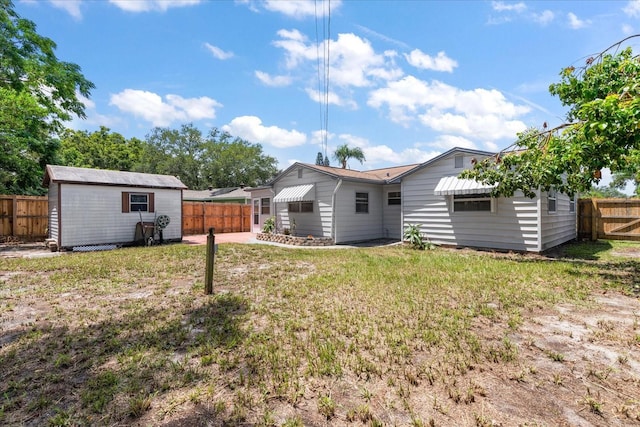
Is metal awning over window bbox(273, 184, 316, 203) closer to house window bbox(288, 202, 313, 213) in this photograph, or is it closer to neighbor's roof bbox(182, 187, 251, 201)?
house window bbox(288, 202, 313, 213)

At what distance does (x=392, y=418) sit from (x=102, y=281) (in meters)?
6.72

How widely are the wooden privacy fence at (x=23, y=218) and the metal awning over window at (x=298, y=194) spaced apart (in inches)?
429

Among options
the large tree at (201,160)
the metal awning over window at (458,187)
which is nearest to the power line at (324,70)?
the metal awning over window at (458,187)

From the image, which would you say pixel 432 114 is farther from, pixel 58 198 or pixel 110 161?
pixel 110 161

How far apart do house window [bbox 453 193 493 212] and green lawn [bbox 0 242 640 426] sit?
408 cm

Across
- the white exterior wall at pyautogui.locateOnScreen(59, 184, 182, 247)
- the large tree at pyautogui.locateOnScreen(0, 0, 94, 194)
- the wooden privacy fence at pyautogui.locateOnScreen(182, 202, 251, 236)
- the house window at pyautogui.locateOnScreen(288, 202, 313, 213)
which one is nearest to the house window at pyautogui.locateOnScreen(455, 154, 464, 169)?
the house window at pyautogui.locateOnScreen(288, 202, 313, 213)

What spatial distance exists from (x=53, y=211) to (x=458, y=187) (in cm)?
1605

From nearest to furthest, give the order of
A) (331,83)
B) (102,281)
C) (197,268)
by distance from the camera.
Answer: (102,281), (197,268), (331,83)

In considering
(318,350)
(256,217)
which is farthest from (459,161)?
(256,217)

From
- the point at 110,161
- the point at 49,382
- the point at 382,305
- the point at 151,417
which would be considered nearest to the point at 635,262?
the point at 382,305

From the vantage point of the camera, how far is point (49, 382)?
281 centimetres

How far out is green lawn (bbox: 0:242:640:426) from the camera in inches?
93.3

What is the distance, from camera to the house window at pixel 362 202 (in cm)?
1381

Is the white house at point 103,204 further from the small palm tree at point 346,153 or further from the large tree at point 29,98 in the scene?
the small palm tree at point 346,153
